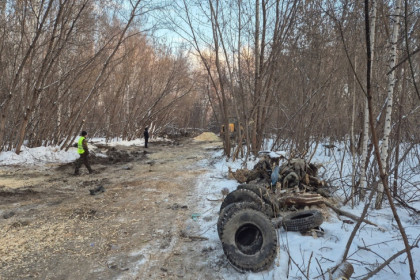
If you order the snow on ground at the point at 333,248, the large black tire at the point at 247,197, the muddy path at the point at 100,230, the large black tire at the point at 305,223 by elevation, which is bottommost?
the muddy path at the point at 100,230

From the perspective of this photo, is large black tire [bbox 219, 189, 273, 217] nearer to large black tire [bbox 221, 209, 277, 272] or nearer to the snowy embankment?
the snowy embankment

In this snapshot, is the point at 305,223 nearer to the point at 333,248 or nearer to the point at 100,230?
the point at 333,248

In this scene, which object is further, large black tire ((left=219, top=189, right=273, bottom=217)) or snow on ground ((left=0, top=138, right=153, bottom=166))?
snow on ground ((left=0, top=138, right=153, bottom=166))

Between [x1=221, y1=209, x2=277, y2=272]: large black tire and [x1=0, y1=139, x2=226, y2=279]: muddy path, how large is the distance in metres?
0.31

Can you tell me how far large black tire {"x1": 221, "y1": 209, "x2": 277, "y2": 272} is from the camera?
11.6 ft

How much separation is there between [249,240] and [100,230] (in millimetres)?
2604

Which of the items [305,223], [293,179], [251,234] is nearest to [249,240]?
[251,234]

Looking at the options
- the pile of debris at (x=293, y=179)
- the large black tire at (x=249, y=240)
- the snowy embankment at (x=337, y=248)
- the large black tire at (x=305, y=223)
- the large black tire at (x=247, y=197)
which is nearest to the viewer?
the snowy embankment at (x=337, y=248)

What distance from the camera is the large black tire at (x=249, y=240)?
11.6ft

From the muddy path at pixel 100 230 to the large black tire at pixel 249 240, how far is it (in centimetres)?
31

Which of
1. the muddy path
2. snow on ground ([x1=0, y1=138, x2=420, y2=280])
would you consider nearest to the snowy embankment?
snow on ground ([x1=0, y1=138, x2=420, y2=280])

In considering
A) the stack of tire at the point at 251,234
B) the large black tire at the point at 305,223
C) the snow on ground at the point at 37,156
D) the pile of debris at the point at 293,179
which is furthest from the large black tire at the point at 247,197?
the snow on ground at the point at 37,156

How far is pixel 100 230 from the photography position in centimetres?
484

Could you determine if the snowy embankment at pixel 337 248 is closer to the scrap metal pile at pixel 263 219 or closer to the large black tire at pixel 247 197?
the scrap metal pile at pixel 263 219
